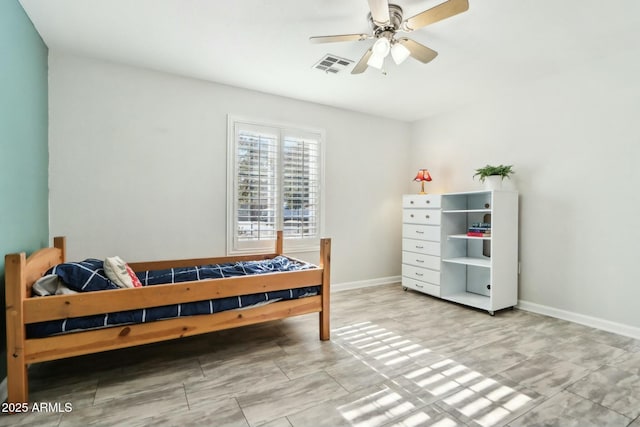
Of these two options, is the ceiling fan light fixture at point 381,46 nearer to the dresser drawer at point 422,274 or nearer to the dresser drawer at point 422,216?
the dresser drawer at point 422,216

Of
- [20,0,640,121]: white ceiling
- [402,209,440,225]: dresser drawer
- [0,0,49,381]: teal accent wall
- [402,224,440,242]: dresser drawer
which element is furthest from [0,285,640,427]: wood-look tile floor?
[20,0,640,121]: white ceiling

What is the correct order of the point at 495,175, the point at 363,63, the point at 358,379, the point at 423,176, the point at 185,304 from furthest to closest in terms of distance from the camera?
the point at 423,176 → the point at 495,175 → the point at 363,63 → the point at 185,304 → the point at 358,379

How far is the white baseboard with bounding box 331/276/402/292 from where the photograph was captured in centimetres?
447

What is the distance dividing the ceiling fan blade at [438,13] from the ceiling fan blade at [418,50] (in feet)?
0.46

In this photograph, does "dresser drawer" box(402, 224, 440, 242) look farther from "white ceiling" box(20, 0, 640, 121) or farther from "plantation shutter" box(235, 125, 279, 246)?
"plantation shutter" box(235, 125, 279, 246)

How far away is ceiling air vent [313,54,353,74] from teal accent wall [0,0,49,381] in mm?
2288

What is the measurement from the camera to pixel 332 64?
10.3 ft

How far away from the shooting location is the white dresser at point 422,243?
4.03 meters

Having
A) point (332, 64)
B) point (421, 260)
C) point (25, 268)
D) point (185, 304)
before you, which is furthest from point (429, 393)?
point (332, 64)

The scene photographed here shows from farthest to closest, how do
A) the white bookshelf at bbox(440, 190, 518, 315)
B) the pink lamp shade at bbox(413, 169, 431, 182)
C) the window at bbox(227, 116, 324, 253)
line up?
1. the pink lamp shade at bbox(413, 169, 431, 182)
2. the window at bbox(227, 116, 324, 253)
3. the white bookshelf at bbox(440, 190, 518, 315)

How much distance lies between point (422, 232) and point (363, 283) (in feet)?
3.80

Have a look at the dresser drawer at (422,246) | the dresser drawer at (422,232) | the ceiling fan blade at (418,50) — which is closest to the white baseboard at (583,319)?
the dresser drawer at (422,246)

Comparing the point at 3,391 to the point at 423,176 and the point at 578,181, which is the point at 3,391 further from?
the point at 578,181

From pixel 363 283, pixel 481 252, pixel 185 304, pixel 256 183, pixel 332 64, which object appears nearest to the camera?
pixel 185 304
